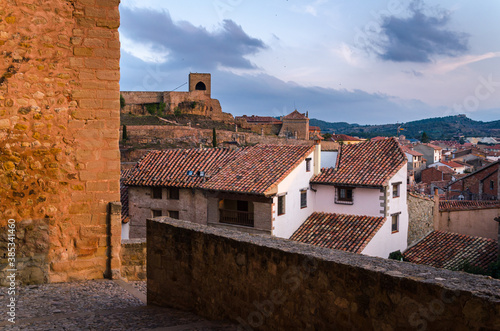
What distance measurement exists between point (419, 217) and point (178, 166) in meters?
12.0

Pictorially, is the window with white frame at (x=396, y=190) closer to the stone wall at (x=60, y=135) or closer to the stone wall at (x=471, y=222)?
the stone wall at (x=471, y=222)

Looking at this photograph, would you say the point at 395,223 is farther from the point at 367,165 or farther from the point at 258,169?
the point at 258,169

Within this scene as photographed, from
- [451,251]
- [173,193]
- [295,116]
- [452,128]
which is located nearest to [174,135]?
[295,116]

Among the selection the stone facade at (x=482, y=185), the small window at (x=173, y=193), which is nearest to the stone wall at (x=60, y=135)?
the small window at (x=173, y=193)

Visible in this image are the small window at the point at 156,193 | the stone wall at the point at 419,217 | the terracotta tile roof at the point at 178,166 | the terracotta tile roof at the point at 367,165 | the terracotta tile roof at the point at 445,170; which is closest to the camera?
the terracotta tile roof at the point at 367,165

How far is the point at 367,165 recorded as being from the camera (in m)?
20.8

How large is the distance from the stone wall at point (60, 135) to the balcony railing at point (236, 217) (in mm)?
12398

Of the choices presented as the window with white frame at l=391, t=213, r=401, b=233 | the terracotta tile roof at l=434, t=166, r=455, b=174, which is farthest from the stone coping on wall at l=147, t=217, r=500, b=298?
the terracotta tile roof at l=434, t=166, r=455, b=174

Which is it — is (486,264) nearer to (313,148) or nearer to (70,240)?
(313,148)

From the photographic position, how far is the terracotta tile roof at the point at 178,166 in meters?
20.8

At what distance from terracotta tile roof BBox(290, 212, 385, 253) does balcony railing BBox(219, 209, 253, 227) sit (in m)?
1.90

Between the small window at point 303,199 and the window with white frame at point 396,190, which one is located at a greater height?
the window with white frame at point 396,190

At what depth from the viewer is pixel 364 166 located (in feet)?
68.3

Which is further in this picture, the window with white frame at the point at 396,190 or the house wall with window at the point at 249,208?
the window with white frame at the point at 396,190
